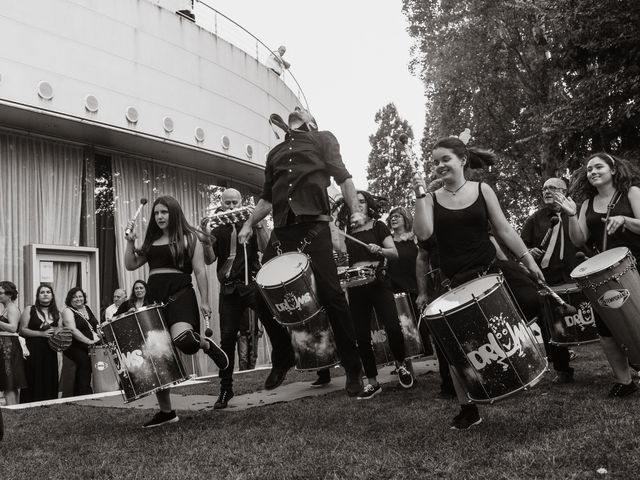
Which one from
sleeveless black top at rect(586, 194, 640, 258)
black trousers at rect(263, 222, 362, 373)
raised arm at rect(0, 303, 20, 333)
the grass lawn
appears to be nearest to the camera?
the grass lawn

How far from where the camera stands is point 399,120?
50688mm

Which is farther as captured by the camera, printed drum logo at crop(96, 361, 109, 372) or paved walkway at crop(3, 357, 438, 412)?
printed drum logo at crop(96, 361, 109, 372)

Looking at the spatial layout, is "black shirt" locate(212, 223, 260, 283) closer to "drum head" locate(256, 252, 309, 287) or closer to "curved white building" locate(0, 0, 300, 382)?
"drum head" locate(256, 252, 309, 287)

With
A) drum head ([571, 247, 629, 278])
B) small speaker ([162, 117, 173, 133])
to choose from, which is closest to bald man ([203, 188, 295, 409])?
drum head ([571, 247, 629, 278])

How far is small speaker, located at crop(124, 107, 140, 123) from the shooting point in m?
10.6

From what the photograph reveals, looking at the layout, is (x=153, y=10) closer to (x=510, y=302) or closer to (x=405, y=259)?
(x=405, y=259)

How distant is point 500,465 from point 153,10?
35.9 feet

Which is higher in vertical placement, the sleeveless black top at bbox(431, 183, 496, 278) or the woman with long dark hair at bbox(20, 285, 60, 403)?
the sleeveless black top at bbox(431, 183, 496, 278)

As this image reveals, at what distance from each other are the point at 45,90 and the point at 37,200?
2015 millimetres

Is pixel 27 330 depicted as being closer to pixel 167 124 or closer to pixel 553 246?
pixel 167 124

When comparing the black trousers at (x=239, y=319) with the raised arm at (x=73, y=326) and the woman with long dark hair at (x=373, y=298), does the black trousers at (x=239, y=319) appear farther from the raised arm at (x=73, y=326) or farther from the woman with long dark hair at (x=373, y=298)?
the raised arm at (x=73, y=326)

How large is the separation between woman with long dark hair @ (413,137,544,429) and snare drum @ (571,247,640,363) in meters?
0.47

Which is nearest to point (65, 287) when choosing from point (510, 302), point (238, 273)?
point (238, 273)

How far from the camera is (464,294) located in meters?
3.46
